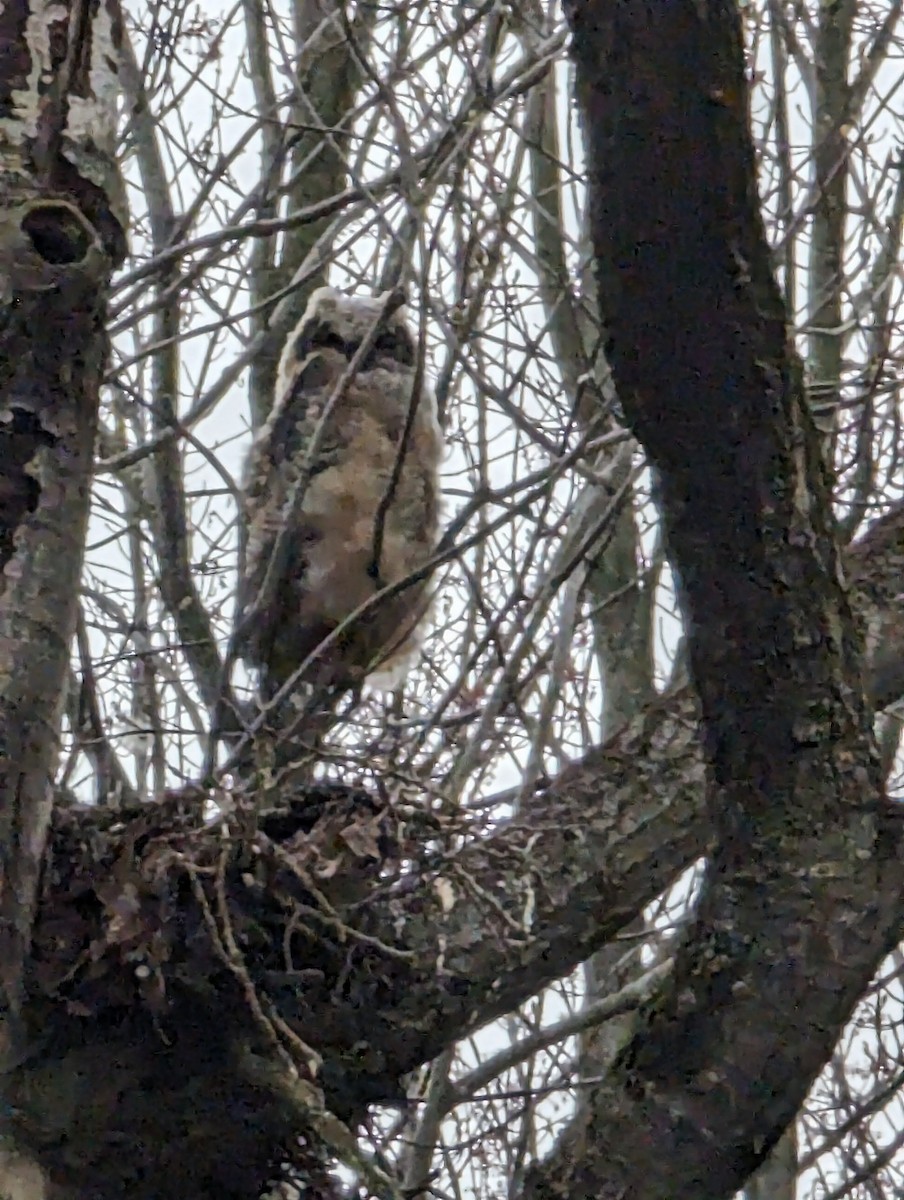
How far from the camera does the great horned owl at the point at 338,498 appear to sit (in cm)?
283

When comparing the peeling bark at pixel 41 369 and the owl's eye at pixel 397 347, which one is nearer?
the peeling bark at pixel 41 369

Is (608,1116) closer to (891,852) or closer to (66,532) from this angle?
(891,852)

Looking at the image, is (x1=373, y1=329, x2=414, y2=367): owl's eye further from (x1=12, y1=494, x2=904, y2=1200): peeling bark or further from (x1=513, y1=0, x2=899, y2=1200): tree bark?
(x1=513, y1=0, x2=899, y2=1200): tree bark

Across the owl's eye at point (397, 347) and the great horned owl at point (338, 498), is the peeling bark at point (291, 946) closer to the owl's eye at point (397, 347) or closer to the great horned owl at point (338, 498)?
the great horned owl at point (338, 498)

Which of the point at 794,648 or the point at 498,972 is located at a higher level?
the point at 794,648

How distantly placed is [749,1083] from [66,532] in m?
0.94

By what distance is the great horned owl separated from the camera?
2.83 meters

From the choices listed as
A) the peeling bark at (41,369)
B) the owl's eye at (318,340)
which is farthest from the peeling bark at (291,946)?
the owl's eye at (318,340)

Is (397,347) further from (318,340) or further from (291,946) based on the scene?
(291,946)

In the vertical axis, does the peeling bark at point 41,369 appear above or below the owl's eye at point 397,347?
below

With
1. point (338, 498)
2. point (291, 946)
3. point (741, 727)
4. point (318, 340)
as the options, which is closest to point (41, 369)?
point (291, 946)

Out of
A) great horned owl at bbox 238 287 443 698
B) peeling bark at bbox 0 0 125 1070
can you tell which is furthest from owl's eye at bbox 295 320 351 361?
peeling bark at bbox 0 0 125 1070

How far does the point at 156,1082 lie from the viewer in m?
1.66

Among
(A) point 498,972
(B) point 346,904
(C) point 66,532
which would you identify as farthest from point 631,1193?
(C) point 66,532
